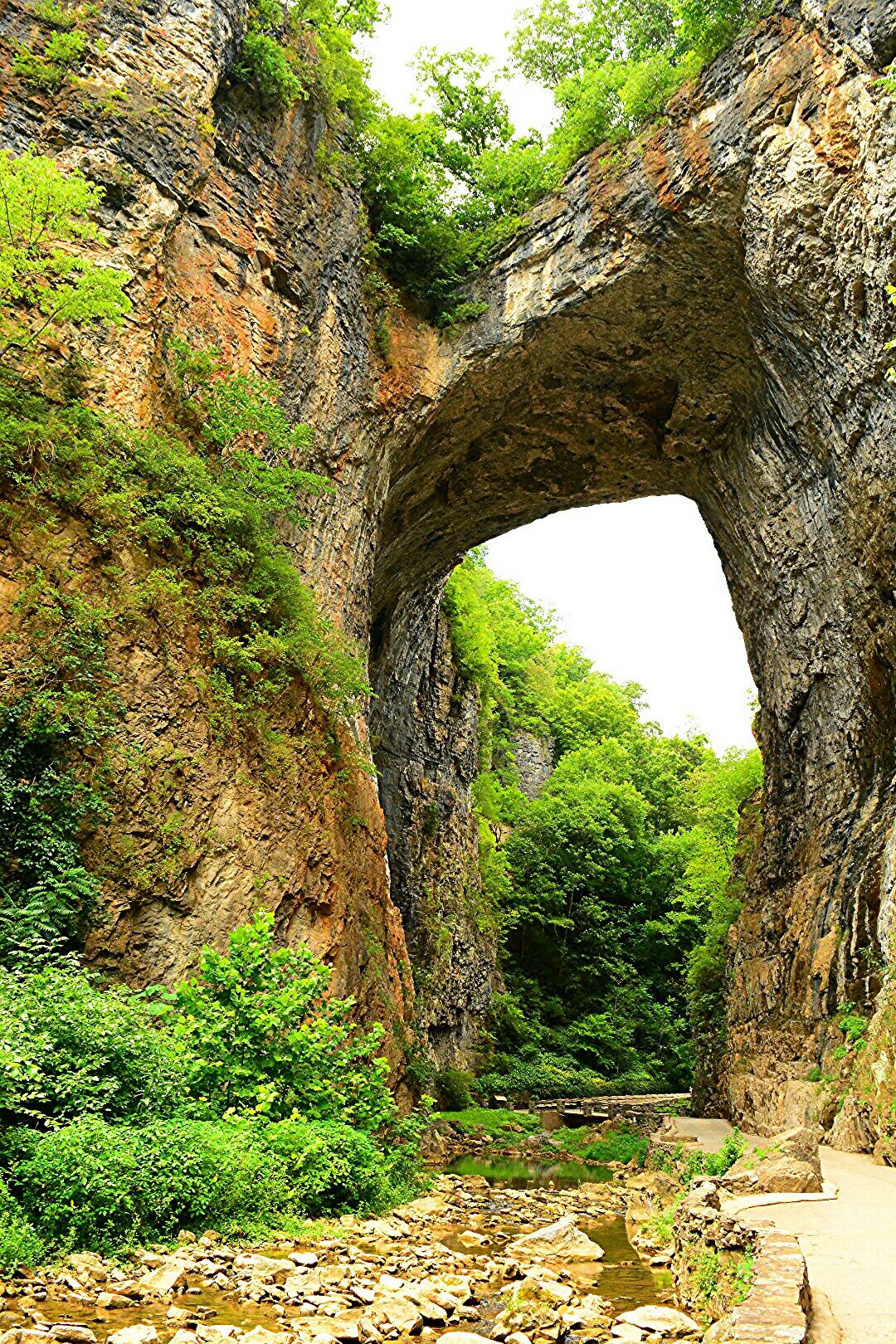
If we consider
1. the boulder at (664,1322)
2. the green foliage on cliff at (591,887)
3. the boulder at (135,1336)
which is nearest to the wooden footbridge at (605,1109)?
the green foliage on cliff at (591,887)

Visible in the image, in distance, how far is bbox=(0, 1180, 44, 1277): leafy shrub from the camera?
432cm

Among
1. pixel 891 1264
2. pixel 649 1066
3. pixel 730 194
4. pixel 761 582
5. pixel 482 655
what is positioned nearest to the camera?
pixel 891 1264

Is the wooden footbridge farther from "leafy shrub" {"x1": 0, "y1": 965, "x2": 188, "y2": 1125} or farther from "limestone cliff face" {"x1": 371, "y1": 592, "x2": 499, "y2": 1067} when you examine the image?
"leafy shrub" {"x1": 0, "y1": 965, "x2": 188, "y2": 1125}

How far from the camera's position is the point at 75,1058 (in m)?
5.39

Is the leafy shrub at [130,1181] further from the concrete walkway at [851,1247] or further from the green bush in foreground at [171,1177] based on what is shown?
the concrete walkway at [851,1247]

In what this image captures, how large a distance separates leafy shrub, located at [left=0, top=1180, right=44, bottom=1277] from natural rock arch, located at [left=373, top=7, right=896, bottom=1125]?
9.19 metres

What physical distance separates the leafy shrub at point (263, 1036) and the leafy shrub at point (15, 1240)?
72.0 inches

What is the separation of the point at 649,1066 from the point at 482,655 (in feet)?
47.6

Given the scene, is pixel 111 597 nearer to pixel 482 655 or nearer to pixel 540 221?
pixel 540 221

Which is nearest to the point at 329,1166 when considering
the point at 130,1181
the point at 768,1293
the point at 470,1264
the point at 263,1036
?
the point at 263,1036

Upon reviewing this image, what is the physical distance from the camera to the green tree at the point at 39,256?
8492 millimetres

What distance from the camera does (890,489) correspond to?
11.0 m

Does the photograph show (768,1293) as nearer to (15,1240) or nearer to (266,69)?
(15,1240)

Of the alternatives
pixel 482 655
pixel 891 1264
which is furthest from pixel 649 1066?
pixel 891 1264
